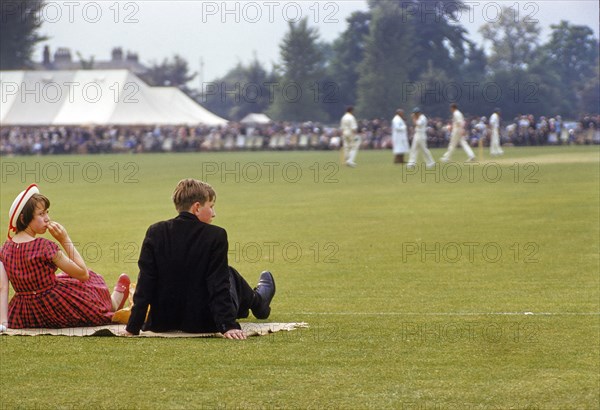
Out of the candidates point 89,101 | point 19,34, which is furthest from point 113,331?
point 19,34

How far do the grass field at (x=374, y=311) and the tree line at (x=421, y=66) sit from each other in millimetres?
35708

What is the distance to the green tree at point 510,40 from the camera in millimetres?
76875

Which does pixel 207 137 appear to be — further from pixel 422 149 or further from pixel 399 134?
pixel 422 149

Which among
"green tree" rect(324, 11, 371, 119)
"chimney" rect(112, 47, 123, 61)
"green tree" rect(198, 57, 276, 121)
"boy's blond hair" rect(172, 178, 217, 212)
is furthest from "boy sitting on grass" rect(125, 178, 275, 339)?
"chimney" rect(112, 47, 123, 61)

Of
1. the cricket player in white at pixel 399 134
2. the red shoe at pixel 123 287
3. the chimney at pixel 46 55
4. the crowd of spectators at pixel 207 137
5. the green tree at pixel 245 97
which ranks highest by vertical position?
the chimney at pixel 46 55

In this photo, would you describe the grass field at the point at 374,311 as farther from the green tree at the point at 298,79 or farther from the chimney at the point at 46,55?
the chimney at the point at 46,55

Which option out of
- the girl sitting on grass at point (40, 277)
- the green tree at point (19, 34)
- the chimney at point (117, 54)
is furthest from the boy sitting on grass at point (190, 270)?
the chimney at point (117, 54)

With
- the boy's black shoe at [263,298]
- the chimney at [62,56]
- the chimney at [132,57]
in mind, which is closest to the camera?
the boy's black shoe at [263,298]

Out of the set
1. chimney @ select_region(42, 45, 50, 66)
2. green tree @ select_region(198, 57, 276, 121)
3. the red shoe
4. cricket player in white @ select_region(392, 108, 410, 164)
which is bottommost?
the red shoe

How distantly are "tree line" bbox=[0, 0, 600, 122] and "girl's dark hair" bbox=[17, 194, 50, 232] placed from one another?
50098 mm

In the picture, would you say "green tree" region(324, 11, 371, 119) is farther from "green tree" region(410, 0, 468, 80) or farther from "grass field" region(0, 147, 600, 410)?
"grass field" region(0, 147, 600, 410)

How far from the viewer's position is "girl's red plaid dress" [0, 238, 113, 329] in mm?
9836

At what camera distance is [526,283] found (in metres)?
13.8

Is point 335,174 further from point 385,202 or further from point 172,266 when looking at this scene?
point 172,266
